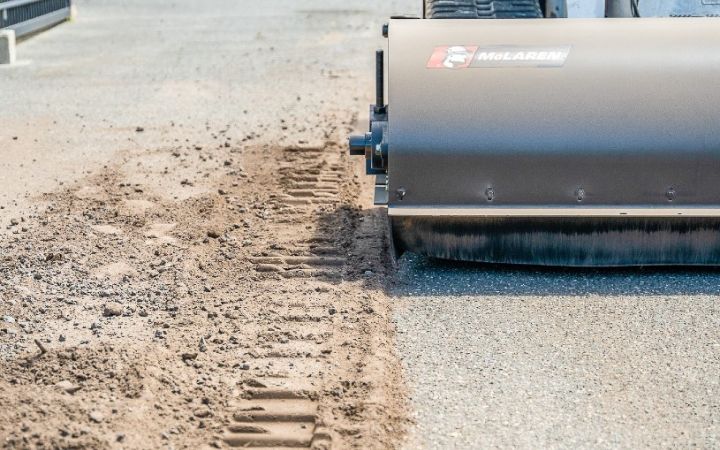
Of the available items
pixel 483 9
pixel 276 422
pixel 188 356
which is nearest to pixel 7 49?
pixel 483 9

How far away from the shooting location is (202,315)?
5.85 metres

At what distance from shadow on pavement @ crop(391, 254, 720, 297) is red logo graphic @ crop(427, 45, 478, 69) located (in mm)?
1132

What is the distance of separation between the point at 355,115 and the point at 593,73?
15.0 ft

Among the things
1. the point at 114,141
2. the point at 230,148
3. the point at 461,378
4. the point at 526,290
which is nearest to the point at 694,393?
the point at 461,378

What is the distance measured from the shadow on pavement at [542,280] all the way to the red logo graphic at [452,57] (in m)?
1.13

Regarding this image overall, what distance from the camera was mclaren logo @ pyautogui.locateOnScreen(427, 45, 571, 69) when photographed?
6.46 meters

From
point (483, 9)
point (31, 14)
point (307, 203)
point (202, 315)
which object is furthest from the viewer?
point (31, 14)

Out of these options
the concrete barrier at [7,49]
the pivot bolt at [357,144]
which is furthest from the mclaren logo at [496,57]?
the concrete barrier at [7,49]

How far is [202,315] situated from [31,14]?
36.7 ft

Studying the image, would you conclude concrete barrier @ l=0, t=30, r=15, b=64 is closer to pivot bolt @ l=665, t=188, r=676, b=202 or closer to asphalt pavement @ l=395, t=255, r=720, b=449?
asphalt pavement @ l=395, t=255, r=720, b=449

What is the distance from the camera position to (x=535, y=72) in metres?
6.43

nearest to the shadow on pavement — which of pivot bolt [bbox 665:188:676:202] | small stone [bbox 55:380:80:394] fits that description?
pivot bolt [bbox 665:188:676:202]

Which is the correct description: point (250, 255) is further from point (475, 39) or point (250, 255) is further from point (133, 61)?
point (133, 61)

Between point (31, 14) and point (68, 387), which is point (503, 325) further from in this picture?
point (31, 14)
